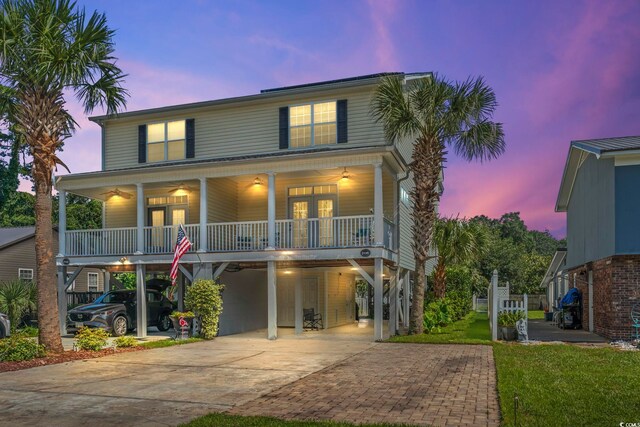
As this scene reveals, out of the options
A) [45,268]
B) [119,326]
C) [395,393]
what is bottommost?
[119,326]

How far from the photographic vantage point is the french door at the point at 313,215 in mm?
19359

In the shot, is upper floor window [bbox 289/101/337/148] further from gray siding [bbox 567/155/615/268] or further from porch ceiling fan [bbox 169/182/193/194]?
gray siding [bbox 567/155/615/268]

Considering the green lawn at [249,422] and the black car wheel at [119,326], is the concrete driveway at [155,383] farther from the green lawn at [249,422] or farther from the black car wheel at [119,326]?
the black car wheel at [119,326]

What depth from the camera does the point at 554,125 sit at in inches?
1067

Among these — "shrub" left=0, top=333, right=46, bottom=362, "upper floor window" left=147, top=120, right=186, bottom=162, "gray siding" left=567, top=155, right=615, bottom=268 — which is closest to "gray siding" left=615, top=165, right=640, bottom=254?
"gray siding" left=567, top=155, right=615, bottom=268

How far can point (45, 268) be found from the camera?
13867 millimetres

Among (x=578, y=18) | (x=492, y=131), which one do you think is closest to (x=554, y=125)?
(x=578, y=18)

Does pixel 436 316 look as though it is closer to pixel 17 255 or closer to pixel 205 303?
pixel 205 303

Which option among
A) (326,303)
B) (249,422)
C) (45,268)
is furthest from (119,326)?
(249,422)

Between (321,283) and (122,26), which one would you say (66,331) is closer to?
(321,283)

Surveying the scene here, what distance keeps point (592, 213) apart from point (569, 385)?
38.2 feet

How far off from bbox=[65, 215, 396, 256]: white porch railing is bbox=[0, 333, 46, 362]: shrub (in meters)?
6.97

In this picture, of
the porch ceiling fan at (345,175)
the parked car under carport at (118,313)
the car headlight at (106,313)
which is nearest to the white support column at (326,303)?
the porch ceiling fan at (345,175)

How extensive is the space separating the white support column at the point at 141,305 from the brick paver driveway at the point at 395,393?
9.07 m
